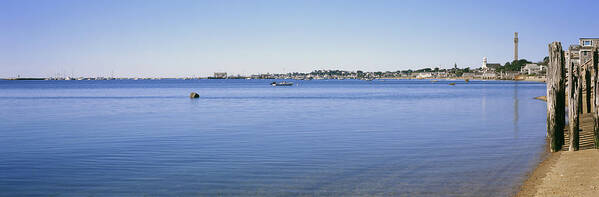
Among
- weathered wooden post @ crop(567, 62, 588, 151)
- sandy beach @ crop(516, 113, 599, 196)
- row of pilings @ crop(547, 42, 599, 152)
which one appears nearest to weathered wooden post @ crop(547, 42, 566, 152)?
row of pilings @ crop(547, 42, 599, 152)

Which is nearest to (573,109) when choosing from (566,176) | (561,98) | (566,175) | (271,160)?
(561,98)

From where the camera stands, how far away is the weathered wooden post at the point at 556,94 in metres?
15.8

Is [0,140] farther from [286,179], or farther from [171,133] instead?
[286,179]

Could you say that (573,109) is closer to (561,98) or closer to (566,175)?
(561,98)

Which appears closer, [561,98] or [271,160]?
[561,98]

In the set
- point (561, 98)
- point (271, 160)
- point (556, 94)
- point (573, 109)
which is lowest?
point (271, 160)

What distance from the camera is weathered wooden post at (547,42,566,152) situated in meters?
15.8

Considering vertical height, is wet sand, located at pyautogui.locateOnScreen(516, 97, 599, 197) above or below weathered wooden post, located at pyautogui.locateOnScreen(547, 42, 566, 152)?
below

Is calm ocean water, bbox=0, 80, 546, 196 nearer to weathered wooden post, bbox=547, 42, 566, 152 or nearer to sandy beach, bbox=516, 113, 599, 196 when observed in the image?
sandy beach, bbox=516, 113, 599, 196

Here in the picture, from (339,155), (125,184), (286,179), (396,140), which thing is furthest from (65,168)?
(396,140)

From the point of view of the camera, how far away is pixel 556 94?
16.3m

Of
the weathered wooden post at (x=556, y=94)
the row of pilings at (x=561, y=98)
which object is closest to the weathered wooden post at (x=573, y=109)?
the row of pilings at (x=561, y=98)

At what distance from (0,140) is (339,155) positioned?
16.0 metres

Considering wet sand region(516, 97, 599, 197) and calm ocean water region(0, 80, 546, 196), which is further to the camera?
calm ocean water region(0, 80, 546, 196)
